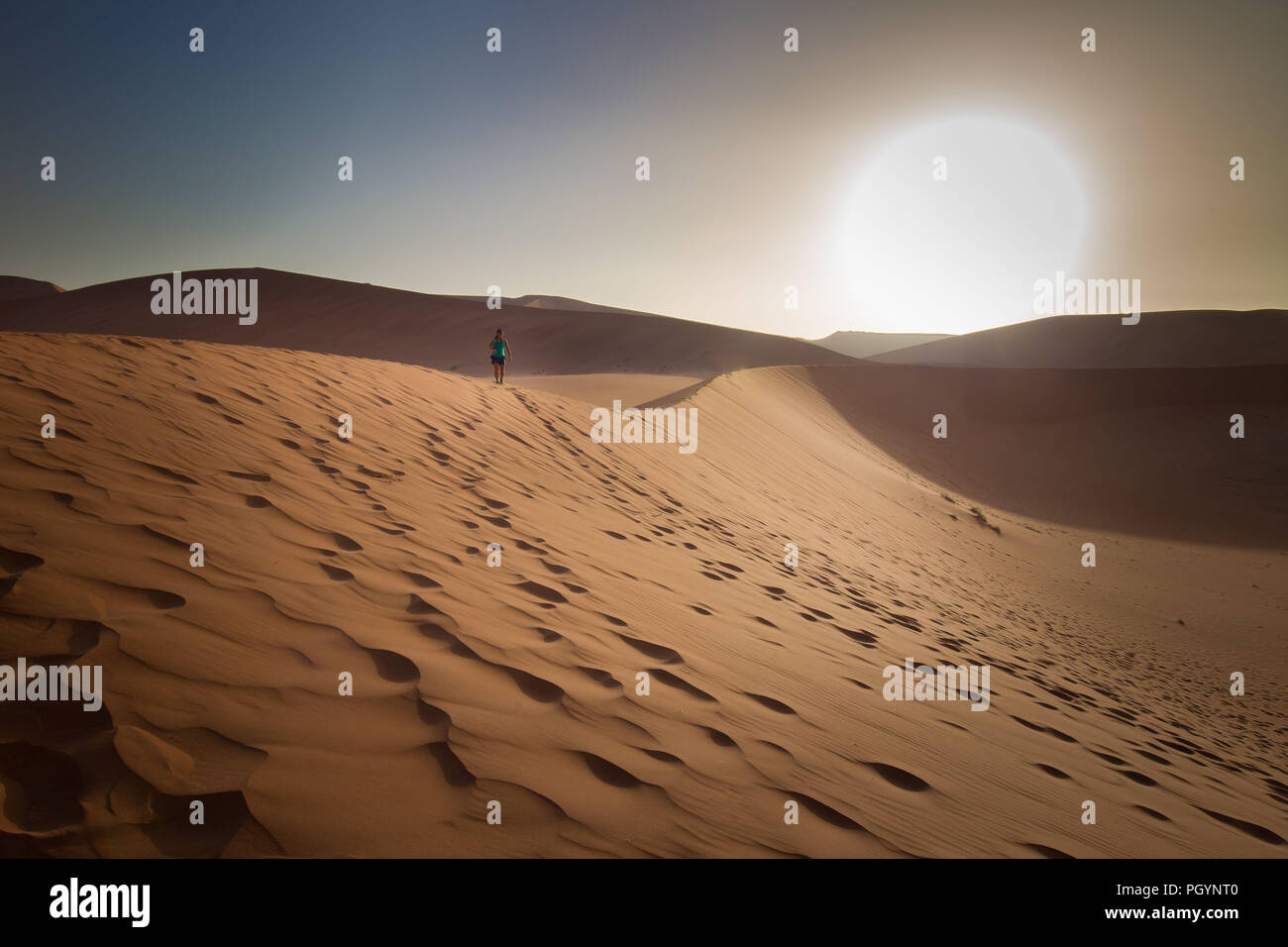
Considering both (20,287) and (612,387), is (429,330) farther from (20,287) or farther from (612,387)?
(20,287)

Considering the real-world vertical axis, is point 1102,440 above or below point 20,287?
below

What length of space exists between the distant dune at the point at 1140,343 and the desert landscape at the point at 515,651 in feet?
127

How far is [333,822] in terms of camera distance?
171 cm

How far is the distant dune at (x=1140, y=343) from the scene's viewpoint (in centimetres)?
4669

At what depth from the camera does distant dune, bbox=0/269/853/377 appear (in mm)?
34625

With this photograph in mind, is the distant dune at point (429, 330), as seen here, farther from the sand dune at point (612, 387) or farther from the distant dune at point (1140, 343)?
the distant dune at point (1140, 343)

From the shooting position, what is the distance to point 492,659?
8.90 feet

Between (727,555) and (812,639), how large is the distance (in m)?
1.80

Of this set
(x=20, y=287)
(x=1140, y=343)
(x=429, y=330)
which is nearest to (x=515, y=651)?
(x=429, y=330)

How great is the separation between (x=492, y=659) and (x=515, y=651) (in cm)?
15

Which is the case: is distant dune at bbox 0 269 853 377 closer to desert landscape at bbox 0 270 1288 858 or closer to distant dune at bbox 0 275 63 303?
desert landscape at bbox 0 270 1288 858
